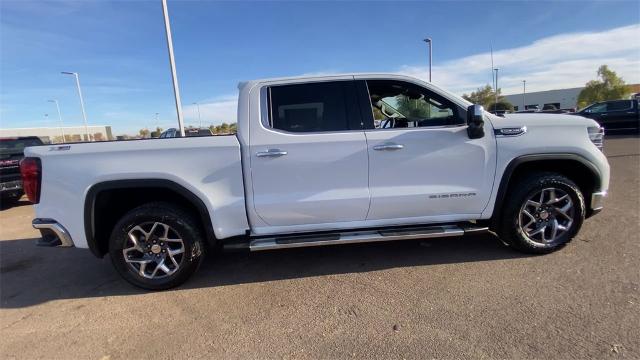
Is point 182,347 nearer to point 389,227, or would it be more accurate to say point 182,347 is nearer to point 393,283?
point 393,283

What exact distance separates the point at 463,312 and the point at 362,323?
81 cm

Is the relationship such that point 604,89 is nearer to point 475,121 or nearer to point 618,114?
point 618,114

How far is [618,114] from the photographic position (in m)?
16.5

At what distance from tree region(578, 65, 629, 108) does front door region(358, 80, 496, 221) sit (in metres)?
61.6

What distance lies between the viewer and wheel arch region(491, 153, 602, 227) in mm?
3662

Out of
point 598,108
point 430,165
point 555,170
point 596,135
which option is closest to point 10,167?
point 430,165

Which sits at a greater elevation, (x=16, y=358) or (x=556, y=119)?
(x=556, y=119)

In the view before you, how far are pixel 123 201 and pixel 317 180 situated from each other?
1997 mm

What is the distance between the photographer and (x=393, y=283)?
11.2ft

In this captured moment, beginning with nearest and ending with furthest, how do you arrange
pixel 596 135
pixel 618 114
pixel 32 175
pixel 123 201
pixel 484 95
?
pixel 32 175 < pixel 123 201 < pixel 596 135 < pixel 618 114 < pixel 484 95

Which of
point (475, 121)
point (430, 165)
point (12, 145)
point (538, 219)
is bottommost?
point (538, 219)

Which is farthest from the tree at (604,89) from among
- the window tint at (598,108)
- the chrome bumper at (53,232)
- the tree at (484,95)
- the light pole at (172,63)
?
the chrome bumper at (53,232)

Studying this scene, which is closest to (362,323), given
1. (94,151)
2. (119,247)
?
(119,247)

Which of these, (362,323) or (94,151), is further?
(94,151)
